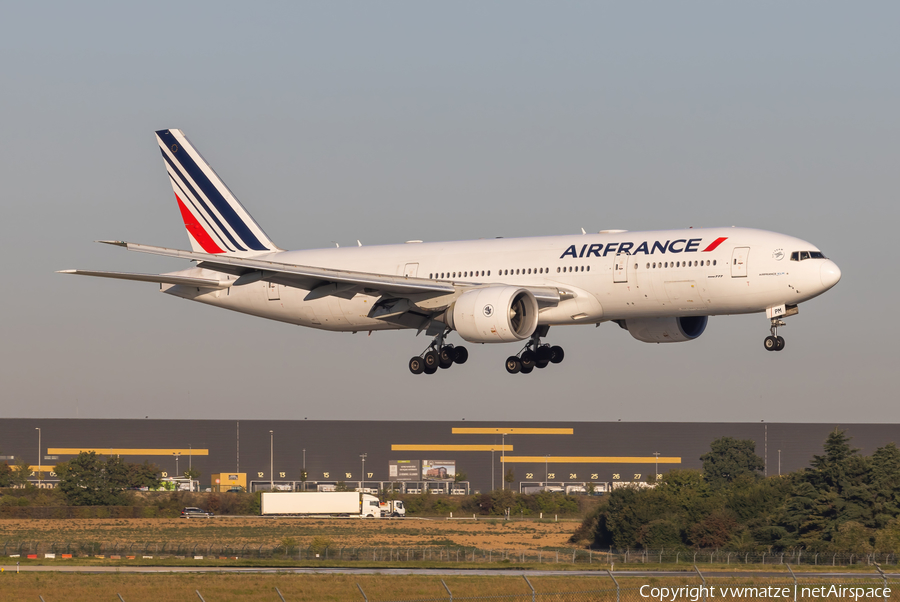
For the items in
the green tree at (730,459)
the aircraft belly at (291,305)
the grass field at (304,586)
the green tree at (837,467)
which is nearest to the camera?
the grass field at (304,586)

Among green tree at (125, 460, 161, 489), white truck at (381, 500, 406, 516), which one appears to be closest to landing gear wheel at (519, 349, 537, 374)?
white truck at (381, 500, 406, 516)

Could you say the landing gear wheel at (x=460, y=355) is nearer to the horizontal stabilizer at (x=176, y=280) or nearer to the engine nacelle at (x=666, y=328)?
the engine nacelle at (x=666, y=328)

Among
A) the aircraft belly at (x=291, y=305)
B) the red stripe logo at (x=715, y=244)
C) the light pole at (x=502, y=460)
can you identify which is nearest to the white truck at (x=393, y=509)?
the light pole at (x=502, y=460)

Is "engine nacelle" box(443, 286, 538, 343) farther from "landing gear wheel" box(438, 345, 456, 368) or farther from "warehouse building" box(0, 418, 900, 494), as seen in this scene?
"warehouse building" box(0, 418, 900, 494)

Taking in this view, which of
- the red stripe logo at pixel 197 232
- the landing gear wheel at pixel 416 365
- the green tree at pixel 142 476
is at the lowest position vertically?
the green tree at pixel 142 476

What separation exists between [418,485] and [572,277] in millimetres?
124532

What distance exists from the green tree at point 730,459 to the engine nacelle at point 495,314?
11598 cm

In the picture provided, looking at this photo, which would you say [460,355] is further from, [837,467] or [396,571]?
[837,467]

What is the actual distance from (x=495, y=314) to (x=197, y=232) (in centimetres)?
2356

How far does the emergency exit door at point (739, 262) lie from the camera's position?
50.3 metres

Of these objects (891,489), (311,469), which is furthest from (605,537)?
(311,469)

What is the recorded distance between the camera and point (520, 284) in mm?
55562

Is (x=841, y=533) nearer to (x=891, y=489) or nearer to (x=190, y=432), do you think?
(x=891, y=489)

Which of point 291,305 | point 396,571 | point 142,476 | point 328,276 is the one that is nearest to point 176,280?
point 291,305
